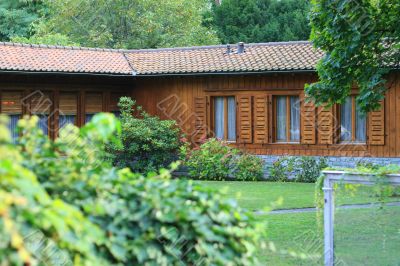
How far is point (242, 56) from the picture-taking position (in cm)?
2534

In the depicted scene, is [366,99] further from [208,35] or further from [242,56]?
[208,35]

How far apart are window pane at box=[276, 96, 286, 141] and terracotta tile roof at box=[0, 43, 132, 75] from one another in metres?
5.00

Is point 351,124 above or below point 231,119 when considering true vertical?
below

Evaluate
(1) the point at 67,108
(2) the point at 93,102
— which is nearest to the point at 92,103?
(2) the point at 93,102

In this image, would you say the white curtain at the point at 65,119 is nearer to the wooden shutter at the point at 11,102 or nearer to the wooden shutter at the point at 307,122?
the wooden shutter at the point at 11,102

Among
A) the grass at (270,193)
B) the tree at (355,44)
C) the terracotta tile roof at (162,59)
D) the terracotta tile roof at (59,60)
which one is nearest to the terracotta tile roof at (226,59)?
the terracotta tile roof at (162,59)

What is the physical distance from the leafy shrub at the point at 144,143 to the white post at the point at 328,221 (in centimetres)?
1588

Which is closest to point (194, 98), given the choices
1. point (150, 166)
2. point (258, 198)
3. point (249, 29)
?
point (150, 166)

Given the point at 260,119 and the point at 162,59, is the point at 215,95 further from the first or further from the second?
the point at 162,59

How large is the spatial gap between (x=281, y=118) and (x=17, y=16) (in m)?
26.1

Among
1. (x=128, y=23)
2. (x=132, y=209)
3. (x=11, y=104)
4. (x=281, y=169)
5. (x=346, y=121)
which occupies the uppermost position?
(x=128, y=23)

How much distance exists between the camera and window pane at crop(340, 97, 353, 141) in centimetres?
2333

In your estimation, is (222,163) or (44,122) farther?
(222,163)

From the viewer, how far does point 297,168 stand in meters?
23.5
